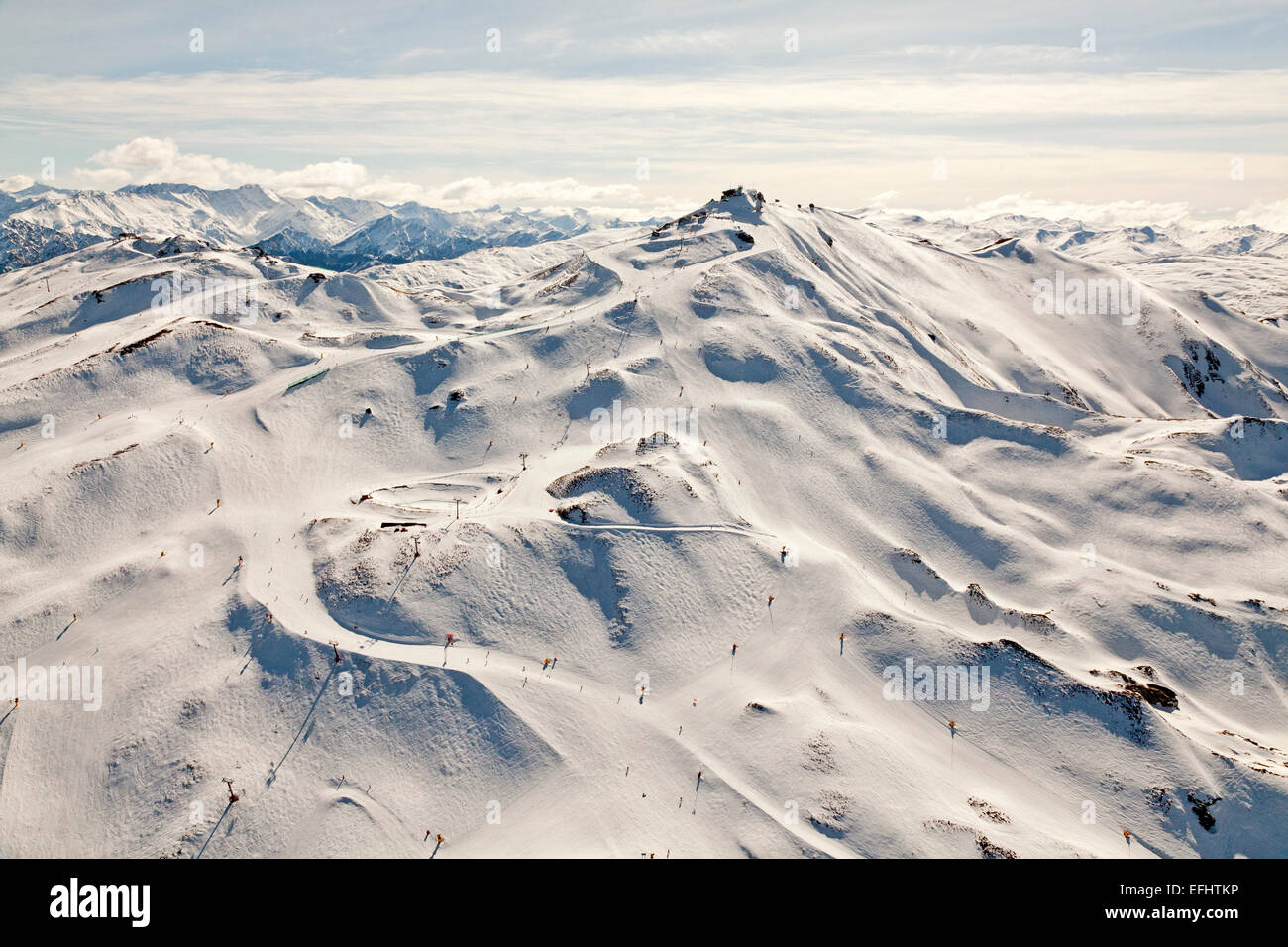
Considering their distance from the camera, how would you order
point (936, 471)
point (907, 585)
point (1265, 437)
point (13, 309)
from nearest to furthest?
point (907, 585), point (936, 471), point (1265, 437), point (13, 309)

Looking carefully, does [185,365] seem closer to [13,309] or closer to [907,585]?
[13,309]

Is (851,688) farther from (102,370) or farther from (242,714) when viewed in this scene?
(102,370)

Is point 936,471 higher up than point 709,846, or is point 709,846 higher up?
point 936,471

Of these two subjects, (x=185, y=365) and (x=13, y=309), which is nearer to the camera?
(x=185, y=365)

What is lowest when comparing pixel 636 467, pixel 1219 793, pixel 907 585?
pixel 1219 793

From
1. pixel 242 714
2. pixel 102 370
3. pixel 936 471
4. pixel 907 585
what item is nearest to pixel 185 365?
pixel 102 370

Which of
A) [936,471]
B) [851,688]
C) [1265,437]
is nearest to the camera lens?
[851,688]
